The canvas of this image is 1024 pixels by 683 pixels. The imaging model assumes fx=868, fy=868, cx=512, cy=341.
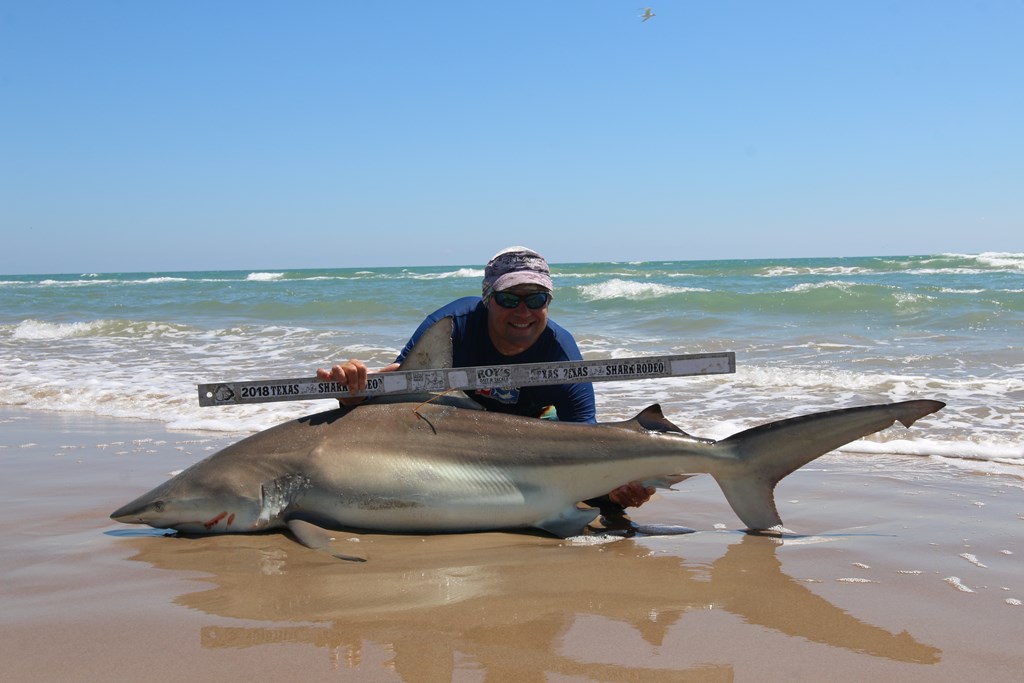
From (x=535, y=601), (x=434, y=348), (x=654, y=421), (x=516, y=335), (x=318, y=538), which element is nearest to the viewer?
(x=535, y=601)

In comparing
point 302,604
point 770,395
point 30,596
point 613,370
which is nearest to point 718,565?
point 613,370

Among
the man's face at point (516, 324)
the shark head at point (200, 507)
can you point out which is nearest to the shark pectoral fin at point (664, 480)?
the man's face at point (516, 324)

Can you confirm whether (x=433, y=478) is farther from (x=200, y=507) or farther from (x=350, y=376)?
(x=200, y=507)

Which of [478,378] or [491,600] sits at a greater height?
[478,378]

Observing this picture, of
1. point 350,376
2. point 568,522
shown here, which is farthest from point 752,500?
point 350,376

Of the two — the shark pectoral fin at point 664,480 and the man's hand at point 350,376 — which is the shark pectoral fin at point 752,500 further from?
the man's hand at point 350,376

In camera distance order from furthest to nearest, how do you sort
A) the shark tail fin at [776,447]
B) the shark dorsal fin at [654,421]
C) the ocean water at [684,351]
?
the ocean water at [684,351] < the shark dorsal fin at [654,421] < the shark tail fin at [776,447]

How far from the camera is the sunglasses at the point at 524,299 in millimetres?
4410

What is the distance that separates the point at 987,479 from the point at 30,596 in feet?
17.5

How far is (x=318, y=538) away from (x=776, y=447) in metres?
2.02

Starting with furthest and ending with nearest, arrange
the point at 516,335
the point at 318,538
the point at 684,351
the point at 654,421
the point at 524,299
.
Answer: the point at 684,351 < the point at 516,335 < the point at 524,299 < the point at 654,421 < the point at 318,538

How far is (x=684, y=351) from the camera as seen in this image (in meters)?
14.0

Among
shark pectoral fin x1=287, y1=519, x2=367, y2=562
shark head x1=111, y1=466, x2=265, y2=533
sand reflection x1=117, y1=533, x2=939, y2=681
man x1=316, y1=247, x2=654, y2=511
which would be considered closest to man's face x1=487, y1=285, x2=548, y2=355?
man x1=316, y1=247, x2=654, y2=511

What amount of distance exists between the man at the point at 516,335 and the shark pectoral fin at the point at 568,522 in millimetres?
325
